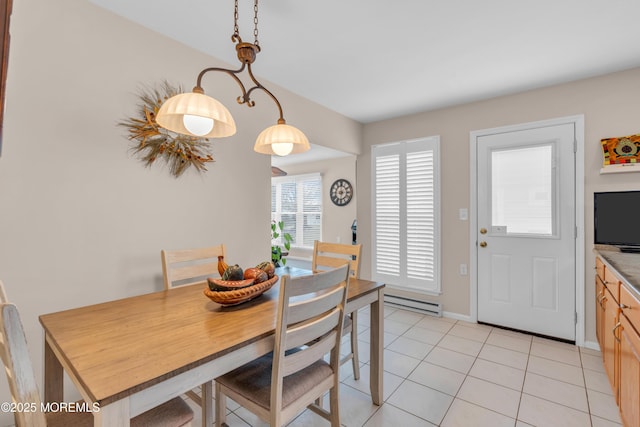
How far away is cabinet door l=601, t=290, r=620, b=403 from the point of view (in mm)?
1775

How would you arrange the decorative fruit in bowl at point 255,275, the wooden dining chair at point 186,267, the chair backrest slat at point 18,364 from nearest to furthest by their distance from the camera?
the chair backrest slat at point 18,364 → the decorative fruit in bowl at point 255,275 → the wooden dining chair at point 186,267

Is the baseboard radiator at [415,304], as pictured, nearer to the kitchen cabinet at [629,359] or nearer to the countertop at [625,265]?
the countertop at [625,265]

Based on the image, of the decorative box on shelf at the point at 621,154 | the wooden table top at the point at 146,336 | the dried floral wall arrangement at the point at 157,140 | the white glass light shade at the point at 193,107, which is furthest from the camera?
the decorative box on shelf at the point at 621,154

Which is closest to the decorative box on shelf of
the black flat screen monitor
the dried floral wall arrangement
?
the black flat screen monitor

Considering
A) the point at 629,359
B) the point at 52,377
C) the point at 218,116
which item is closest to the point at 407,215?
the point at 629,359

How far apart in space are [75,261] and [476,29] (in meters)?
2.91

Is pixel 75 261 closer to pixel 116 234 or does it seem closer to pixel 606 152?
pixel 116 234

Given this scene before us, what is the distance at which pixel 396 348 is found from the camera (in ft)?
8.86

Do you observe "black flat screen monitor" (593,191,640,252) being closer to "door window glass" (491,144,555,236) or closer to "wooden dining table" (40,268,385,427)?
"door window glass" (491,144,555,236)

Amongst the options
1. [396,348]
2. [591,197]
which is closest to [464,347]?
[396,348]

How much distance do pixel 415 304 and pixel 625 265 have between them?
2048mm

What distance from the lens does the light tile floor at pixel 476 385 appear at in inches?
70.7

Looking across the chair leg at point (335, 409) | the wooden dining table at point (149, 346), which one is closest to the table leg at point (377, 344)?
the wooden dining table at point (149, 346)

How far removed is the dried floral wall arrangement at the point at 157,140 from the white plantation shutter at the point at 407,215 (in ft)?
7.88
